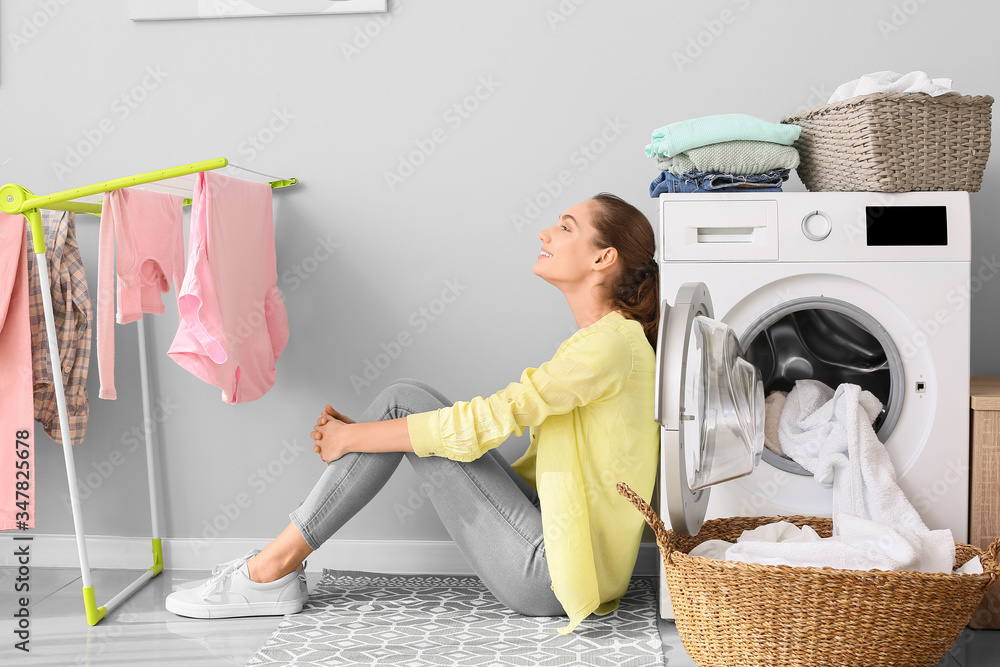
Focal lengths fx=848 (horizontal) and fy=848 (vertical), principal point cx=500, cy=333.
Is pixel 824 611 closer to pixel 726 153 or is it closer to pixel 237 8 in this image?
pixel 726 153

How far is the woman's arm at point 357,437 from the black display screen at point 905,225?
3.43ft

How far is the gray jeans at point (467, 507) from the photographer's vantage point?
1.75 meters

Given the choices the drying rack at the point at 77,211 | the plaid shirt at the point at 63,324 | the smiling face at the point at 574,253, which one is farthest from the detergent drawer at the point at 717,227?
the plaid shirt at the point at 63,324

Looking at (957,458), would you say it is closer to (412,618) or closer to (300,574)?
(412,618)

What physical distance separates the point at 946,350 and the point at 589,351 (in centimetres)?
75

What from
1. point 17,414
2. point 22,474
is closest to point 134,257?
point 17,414

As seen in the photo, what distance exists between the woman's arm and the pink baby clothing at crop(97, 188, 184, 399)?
18.1 inches

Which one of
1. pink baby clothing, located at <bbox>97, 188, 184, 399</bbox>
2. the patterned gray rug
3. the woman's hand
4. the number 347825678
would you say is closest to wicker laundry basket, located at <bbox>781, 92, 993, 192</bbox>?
the patterned gray rug

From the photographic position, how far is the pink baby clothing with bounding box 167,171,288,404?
1.75 m

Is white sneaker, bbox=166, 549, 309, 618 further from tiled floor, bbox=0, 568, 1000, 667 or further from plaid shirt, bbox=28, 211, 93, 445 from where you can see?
plaid shirt, bbox=28, 211, 93, 445

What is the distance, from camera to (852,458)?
1.70m

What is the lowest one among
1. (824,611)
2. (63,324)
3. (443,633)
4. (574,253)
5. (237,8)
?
(443,633)

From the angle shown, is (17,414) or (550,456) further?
(17,414)

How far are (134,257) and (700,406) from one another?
1.22 metres
